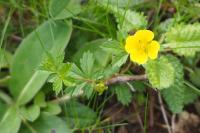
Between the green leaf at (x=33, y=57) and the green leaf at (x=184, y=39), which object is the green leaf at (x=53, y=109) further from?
the green leaf at (x=184, y=39)

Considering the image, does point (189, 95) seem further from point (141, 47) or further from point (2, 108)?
point (2, 108)

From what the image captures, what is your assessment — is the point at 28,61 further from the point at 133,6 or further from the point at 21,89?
the point at 133,6

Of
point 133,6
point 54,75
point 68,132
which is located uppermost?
point 133,6

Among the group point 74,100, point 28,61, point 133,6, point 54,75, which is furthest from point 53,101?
point 133,6

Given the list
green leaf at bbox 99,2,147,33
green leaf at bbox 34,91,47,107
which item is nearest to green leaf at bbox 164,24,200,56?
green leaf at bbox 99,2,147,33

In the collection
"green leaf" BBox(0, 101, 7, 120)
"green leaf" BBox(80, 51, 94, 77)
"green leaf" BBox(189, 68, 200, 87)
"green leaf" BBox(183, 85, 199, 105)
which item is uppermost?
"green leaf" BBox(80, 51, 94, 77)

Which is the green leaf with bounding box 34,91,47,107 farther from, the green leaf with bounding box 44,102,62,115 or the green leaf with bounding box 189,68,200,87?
the green leaf with bounding box 189,68,200,87

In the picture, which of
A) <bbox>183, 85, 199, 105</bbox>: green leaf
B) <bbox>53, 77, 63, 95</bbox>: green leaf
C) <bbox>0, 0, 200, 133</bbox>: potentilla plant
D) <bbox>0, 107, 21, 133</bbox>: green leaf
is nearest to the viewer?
<bbox>53, 77, 63, 95</bbox>: green leaf

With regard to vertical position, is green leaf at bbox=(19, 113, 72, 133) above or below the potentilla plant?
below
